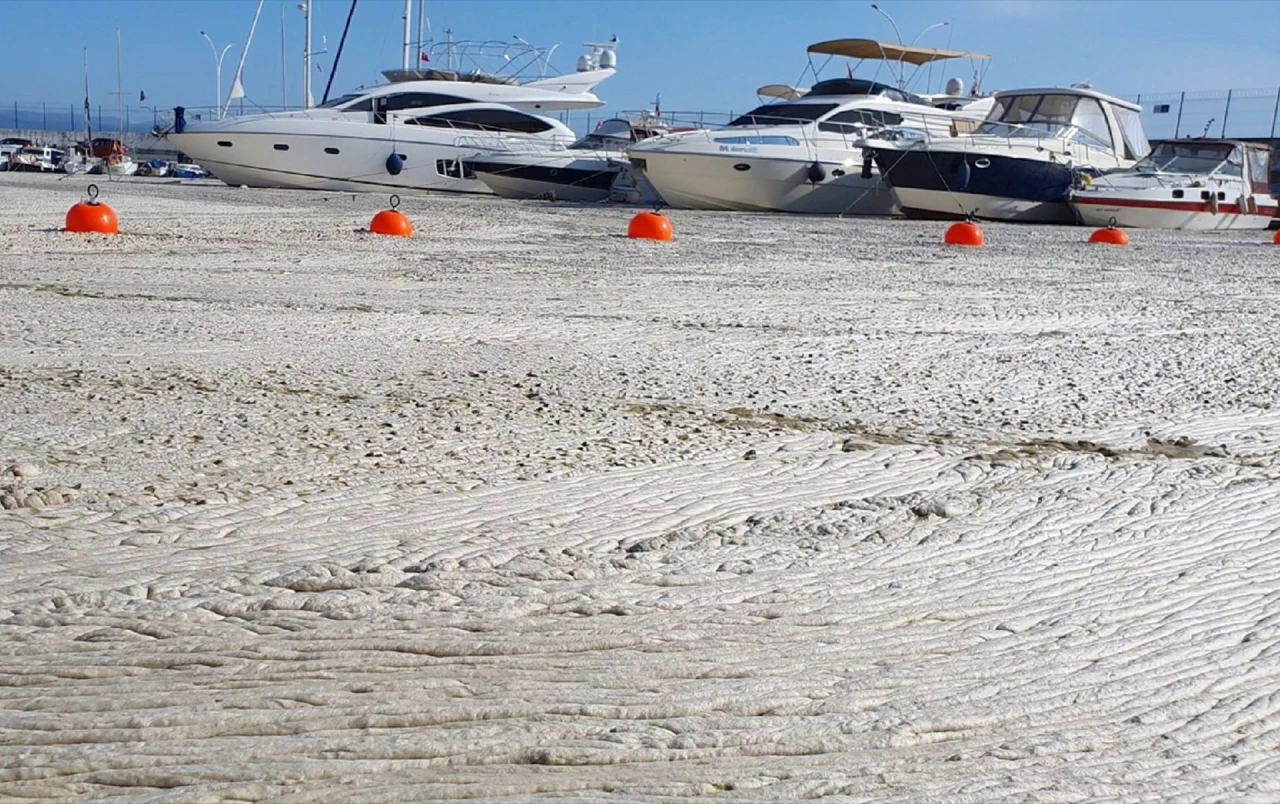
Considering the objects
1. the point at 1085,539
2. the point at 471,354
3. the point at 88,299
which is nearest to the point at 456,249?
the point at 88,299

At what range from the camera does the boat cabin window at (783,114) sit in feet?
86.3

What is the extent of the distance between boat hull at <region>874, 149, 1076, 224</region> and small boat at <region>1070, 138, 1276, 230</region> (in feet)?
2.92

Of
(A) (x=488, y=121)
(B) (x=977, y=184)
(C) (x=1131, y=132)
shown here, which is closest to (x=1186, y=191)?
(B) (x=977, y=184)

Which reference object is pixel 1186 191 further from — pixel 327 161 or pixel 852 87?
pixel 327 161

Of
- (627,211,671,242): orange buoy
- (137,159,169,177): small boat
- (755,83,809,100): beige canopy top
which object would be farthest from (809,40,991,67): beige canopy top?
(137,159,169,177): small boat

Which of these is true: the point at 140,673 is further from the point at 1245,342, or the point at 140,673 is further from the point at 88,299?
the point at 1245,342

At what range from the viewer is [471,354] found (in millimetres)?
6660

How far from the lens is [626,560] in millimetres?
3631

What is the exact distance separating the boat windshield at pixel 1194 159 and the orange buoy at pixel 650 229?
13193mm

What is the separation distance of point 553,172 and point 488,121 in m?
2.94

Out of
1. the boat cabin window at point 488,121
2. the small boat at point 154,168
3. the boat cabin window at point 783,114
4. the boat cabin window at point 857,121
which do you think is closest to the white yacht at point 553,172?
the boat cabin window at point 488,121

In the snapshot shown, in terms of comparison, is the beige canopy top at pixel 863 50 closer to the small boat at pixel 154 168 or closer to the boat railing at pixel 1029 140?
the boat railing at pixel 1029 140

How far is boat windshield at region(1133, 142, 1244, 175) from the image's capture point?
24.7 metres

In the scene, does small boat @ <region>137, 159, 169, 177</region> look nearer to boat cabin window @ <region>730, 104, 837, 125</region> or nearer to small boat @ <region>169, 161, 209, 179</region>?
small boat @ <region>169, 161, 209, 179</region>
